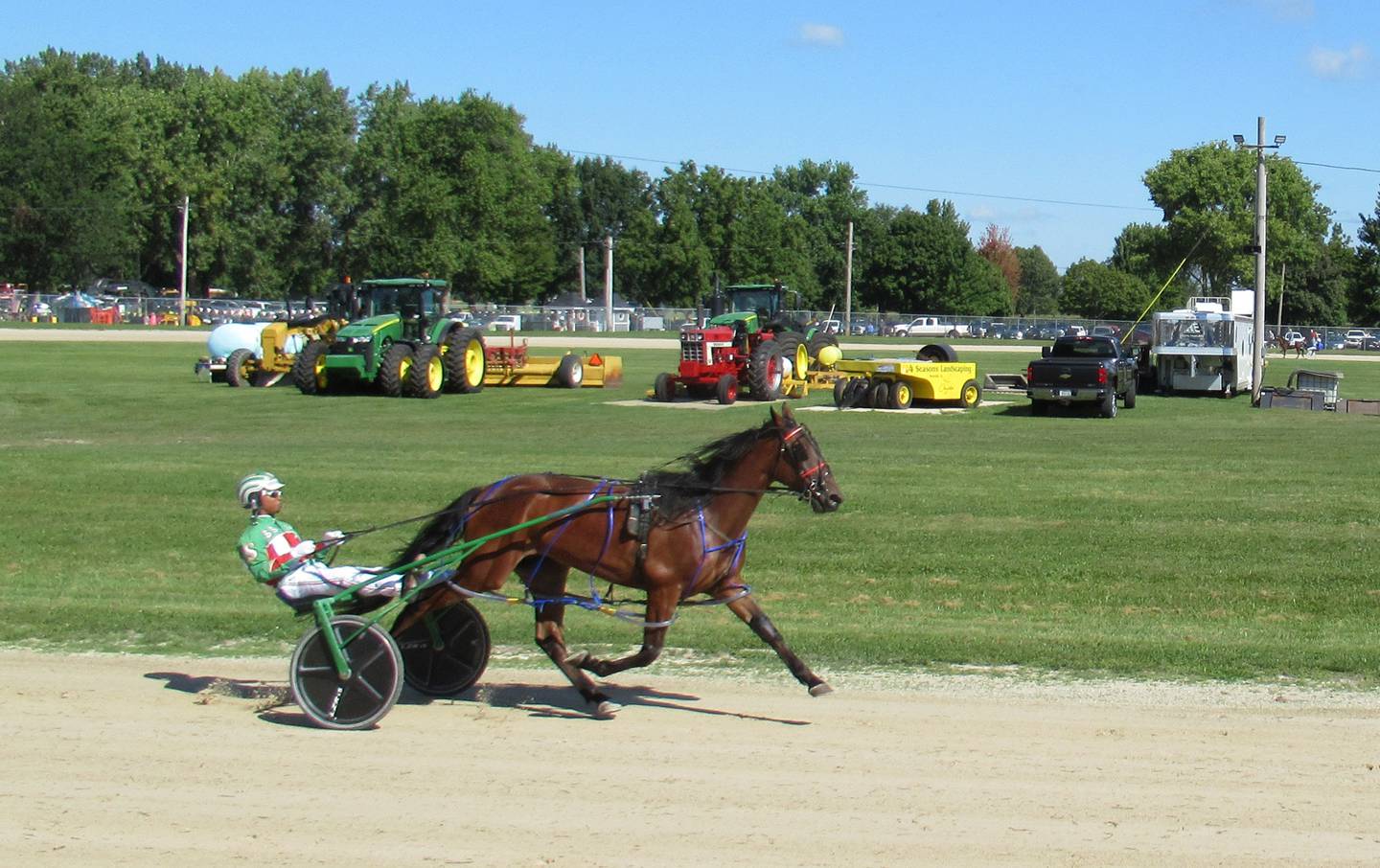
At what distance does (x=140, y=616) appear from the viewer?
37.6 feet

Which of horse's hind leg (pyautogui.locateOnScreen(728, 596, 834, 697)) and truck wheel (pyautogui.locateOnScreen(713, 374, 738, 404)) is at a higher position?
truck wheel (pyautogui.locateOnScreen(713, 374, 738, 404))

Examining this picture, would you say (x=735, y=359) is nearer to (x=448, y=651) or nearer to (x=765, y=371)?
(x=765, y=371)

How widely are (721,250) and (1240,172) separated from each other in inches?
1433

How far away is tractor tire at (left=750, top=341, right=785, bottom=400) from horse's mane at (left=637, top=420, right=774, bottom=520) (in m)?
25.0

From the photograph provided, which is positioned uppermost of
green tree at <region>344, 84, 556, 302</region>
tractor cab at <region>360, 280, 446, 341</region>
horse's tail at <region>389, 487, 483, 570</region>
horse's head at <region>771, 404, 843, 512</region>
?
green tree at <region>344, 84, 556, 302</region>

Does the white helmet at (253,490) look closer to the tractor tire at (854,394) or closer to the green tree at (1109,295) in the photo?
the tractor tire at (854,394)

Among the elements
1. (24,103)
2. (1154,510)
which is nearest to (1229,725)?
(1154,510)

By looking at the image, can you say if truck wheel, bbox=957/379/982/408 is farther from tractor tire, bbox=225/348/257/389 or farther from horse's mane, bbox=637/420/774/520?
horse's mane, bbox=637/420/774/520

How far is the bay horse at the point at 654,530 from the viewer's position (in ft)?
27.0

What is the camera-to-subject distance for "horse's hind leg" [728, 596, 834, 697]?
8.22 m

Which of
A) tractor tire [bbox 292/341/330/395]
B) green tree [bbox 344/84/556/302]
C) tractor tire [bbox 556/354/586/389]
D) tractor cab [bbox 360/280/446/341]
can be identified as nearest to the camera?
tractor tire [bbox 292/341/330/395]

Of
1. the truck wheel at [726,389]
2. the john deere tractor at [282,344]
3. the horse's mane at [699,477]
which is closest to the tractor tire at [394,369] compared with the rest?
the john deere tractor at [282,344]

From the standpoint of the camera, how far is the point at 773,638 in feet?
27.0

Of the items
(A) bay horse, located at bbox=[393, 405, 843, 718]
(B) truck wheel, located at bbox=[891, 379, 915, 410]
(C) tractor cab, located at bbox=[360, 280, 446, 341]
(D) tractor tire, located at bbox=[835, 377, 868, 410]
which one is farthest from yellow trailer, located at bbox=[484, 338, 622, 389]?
(A) bay horse, located at bbox=[393, 405, 843, 718]
